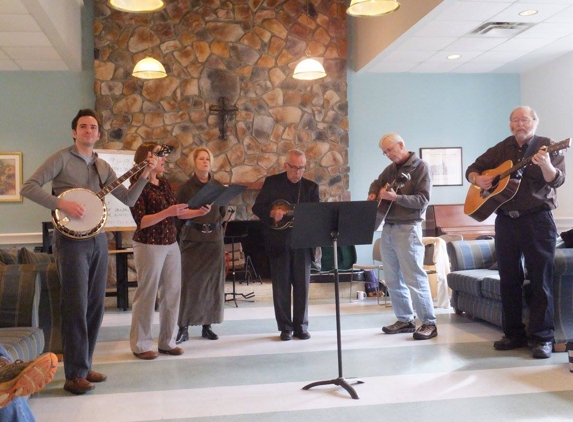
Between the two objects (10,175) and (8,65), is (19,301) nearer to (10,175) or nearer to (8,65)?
(10,175)

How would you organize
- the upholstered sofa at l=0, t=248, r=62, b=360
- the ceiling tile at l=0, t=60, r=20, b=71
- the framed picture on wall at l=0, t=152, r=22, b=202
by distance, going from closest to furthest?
1. the upholstered sofa at l=0, t=248, r=62, b=360
2. the ceiling tile at l=0, t=60, r=20, b=71
3. the framed picture on wall at l=0, t=152, r=22, b=202

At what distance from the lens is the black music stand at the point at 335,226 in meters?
3.54

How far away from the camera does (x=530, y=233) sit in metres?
4.19

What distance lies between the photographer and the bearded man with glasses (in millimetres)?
4953

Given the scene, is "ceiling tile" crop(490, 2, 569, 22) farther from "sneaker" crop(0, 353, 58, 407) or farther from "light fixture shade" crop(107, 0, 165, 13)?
"sneaker" crop(0, 353, 58, 407)

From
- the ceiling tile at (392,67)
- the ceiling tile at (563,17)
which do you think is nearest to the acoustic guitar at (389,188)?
the ceiling tile at (563,17)

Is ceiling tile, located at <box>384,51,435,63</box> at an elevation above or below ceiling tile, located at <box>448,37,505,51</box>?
below

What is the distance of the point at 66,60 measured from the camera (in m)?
7.65

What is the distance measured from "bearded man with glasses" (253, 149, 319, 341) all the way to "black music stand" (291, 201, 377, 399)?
1229mm

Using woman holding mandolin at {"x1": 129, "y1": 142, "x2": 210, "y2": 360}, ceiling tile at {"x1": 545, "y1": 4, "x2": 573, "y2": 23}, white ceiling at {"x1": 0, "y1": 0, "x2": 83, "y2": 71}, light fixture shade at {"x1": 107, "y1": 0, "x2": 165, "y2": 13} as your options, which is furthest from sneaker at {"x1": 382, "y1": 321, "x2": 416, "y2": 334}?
white ceiling at {"x1": 0, "y1": 0, "x2": 83, "y2": 71}

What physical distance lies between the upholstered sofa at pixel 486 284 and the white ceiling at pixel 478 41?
2.18 metres

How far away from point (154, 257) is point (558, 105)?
603 centimetres

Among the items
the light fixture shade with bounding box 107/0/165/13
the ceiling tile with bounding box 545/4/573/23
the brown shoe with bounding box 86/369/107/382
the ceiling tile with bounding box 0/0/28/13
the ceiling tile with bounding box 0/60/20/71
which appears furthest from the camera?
the ceiling tile with bounding box 0/60/20/71

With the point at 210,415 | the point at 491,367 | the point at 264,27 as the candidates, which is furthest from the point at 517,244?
the point at 264,27
